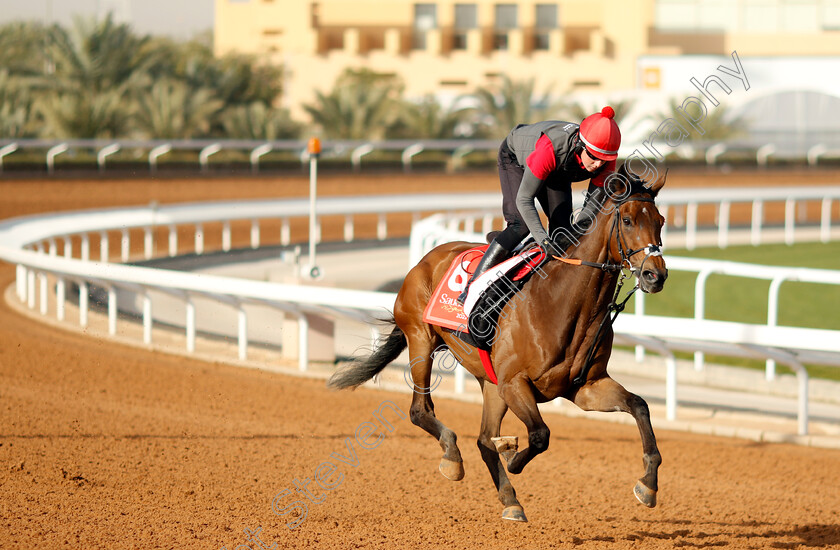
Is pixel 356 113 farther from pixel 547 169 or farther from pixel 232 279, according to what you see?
pixel 547 169

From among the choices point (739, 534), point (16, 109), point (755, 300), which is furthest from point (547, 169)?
point (16, 109)

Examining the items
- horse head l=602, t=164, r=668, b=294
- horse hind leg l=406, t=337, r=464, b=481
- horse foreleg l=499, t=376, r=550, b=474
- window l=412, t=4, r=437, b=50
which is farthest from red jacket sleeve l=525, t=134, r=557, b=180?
window l=412, t=4, r=437, b=50

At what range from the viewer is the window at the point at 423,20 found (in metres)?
52.0

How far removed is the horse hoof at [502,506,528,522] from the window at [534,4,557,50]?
49.4 m

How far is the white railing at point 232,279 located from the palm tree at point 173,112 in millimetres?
6990

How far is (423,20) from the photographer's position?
52281mm

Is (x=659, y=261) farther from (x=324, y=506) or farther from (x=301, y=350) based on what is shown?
(x=301, y=350)

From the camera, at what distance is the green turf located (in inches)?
416

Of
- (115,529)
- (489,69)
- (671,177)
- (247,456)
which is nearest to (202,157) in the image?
(671,177)

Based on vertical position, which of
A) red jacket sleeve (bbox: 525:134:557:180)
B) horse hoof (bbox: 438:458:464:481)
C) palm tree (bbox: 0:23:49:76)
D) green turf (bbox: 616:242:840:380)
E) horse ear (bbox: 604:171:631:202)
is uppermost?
palm tree (bbox: 0:23:49:76)

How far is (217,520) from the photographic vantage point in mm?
4672

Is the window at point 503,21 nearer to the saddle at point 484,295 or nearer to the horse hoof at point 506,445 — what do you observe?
the saddle at point 484,295

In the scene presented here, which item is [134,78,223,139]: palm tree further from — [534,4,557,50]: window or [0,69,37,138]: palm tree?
[534,4,557,50]: window

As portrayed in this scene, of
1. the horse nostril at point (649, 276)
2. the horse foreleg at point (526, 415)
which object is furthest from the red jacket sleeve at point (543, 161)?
the horse foreleg at point (526, 415)
